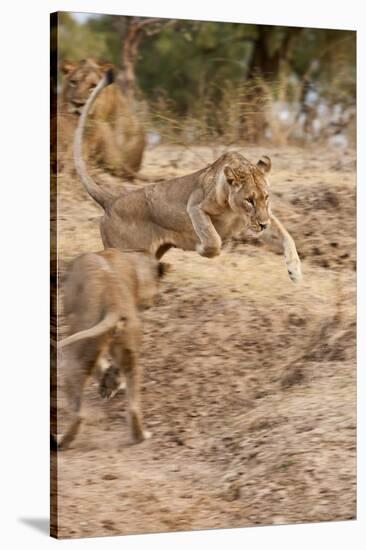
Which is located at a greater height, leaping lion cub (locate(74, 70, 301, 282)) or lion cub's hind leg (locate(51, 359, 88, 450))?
leaping lion cub (locate(74, 70, 301, 282))

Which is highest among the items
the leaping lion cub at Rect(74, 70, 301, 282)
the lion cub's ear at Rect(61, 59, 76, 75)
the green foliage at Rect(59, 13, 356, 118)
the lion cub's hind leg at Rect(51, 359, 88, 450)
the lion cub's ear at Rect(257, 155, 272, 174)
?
the green foliage at Rect(59, 13, 356, 118)

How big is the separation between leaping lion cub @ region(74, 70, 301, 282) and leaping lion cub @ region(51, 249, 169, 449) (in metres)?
0.14

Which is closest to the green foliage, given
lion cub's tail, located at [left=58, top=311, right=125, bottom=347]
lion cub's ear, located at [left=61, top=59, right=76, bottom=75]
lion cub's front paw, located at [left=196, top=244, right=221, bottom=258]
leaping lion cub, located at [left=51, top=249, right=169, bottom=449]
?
lion cub's ear, located at [left=61, top=59, right=76, bottom=75]

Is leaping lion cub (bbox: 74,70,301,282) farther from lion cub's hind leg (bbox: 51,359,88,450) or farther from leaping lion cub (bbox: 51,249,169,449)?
lion cub's hind leg (bbox: 51,359,88,450)

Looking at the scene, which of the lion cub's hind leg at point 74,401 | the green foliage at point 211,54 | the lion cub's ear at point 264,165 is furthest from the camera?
the lion cub's ear at point 264,165

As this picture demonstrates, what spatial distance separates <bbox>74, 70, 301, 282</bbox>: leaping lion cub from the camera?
8.11 metres

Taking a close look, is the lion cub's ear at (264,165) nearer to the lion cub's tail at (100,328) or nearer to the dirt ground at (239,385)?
the dirt ground at (239,385)

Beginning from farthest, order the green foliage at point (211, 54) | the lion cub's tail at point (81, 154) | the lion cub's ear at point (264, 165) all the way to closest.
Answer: the lion cub's ear at point (264, 165), the green foliage at point (211, 54), the lion cub's tail at point (81, 154)

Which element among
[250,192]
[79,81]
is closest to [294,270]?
[250,192]

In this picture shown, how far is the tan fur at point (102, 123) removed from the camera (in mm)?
7863

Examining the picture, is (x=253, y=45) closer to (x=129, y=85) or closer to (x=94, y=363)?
(x=129, y=85)

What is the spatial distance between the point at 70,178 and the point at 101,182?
206 mm

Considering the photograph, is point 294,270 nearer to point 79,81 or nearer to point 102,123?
point 102,123

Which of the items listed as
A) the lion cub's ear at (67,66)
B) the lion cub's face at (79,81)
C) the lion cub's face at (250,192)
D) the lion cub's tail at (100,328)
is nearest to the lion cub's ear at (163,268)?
the lion cub's tail at (100,328)
